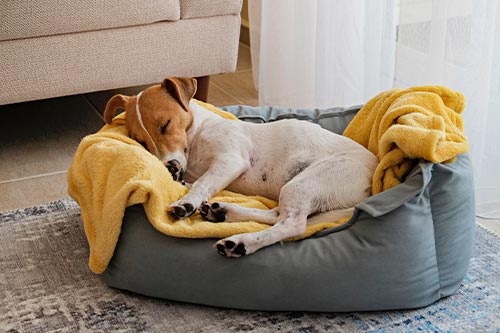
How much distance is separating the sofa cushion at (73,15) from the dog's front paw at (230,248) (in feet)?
4.64

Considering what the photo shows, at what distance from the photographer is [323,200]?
223cm

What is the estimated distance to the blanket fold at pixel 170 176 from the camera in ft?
6.93

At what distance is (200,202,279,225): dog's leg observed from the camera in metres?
2.21

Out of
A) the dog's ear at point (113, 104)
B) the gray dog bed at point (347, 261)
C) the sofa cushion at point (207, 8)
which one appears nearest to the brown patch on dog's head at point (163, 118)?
the dog's ear at point (113, 104)

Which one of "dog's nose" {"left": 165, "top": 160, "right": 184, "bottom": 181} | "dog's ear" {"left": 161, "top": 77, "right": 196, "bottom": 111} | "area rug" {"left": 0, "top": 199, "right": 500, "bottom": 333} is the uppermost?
"dog's ear" {"left": 161, "top": 77, "right": 196, "bottom": 111}

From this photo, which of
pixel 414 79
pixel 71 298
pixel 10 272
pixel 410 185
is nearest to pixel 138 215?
pixel 71 298

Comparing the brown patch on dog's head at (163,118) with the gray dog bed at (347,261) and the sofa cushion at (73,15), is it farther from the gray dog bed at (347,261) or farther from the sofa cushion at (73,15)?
the sofa cushion at (73,15)

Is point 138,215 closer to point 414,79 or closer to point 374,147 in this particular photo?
point 374,147

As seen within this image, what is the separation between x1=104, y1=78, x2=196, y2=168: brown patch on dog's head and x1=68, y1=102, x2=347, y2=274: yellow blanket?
0.18ft

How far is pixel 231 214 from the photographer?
222 centimetres

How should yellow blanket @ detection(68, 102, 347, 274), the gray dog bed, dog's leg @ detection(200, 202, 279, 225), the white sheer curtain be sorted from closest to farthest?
1. the gray dog bed
2. yellow blanket @ detection(68, 102, 347, 274)
3. dog's leg @ detection(200, 202, 279, 225)
4. the white sheer curtain

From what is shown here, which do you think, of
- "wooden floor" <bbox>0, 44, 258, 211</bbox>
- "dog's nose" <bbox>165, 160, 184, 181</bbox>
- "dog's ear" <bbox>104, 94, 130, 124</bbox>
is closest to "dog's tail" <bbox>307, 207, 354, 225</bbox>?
"dog's nose" <bbox>165, 160, 184, 181</bbox>

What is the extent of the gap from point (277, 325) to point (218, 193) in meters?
0.54

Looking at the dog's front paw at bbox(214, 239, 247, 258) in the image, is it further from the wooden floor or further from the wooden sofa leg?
the wooden sofa leg
